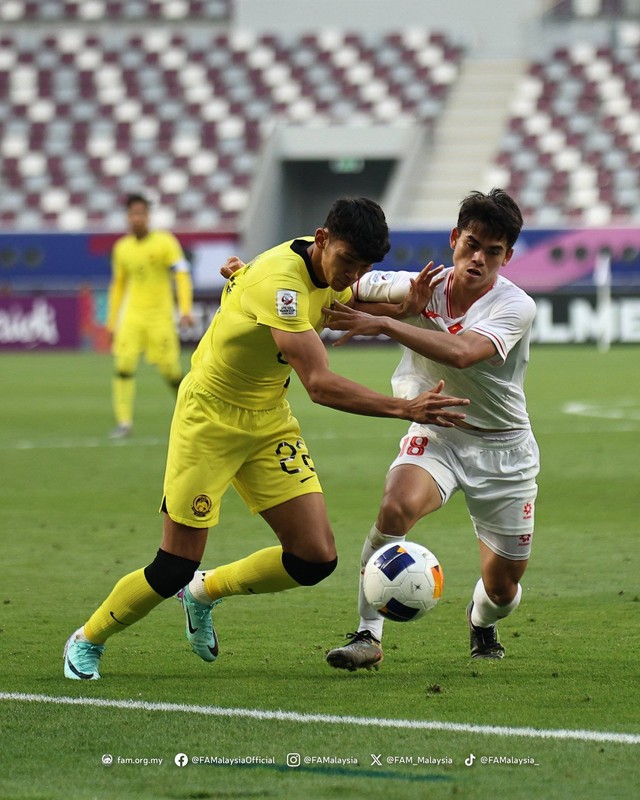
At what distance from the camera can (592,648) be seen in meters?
5.89

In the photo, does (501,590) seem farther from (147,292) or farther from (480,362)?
(147,292)

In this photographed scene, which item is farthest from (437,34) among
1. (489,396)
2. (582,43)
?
(489,396)

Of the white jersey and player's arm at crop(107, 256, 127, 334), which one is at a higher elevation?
the white jersey

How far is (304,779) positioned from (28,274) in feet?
82.7

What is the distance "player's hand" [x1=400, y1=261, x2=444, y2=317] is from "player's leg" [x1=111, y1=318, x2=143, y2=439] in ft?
27.9

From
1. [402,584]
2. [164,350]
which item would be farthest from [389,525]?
[164,350]

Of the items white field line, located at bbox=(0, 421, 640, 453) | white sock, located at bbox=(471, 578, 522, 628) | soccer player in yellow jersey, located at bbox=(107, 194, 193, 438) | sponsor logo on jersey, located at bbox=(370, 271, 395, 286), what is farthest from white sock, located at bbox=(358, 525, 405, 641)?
soccer player in yellow jersey, located at bbox=(107, 194, 193, 438)

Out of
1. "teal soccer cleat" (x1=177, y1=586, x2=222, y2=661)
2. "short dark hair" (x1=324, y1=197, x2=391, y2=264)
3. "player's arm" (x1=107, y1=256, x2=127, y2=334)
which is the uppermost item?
"short dark hair" (x1=324, y1=197, x2=391, y2=264)

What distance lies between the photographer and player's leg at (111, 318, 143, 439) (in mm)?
14062

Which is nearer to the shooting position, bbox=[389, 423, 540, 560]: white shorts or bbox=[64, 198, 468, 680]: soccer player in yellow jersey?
bbox=[64, 198, 468, 680]: soccer player in yellow jersey

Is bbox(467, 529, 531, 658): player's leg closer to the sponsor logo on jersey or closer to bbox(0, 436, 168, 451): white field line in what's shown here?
the sponsor logo on jersey

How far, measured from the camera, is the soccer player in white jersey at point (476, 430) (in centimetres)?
550

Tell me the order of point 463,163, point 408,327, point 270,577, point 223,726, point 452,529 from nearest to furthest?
point 223,726 → point 408,327 → point 270,577 → point 452,529 → point 463,163

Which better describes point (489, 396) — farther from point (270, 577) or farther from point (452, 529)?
point (452, 529)
